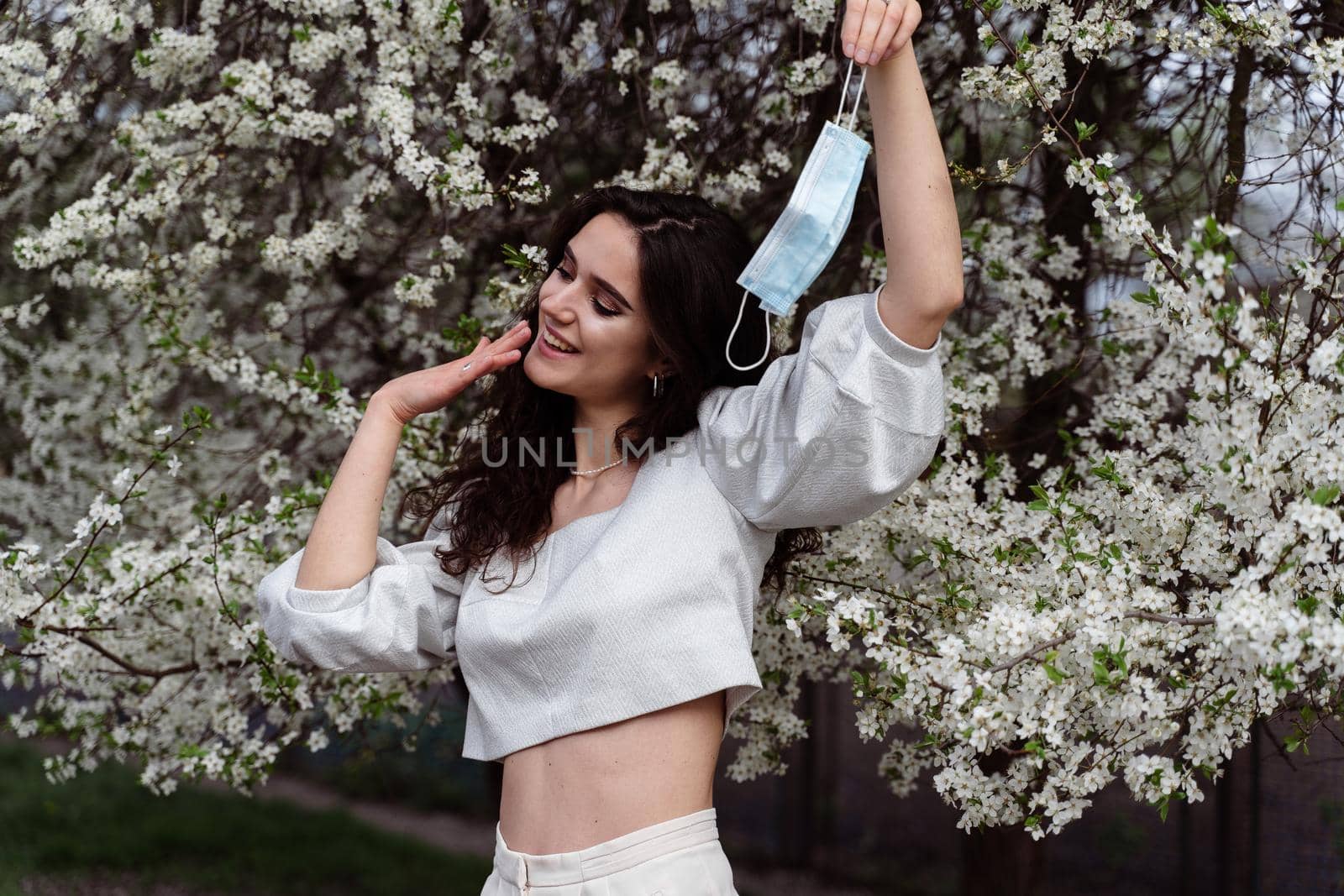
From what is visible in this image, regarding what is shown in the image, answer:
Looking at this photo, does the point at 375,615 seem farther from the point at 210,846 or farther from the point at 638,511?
the point at 210,846

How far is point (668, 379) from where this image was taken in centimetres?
183

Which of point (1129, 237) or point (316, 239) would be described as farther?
point (316, 239)

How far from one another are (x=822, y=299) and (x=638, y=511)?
114cm

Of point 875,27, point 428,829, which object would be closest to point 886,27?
point 875,27

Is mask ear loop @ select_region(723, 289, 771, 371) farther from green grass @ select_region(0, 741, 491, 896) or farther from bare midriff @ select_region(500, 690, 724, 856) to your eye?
green grass @ select_region(0, 741, 491, 896)

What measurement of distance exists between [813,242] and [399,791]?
581cm

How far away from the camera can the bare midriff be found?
1.57m

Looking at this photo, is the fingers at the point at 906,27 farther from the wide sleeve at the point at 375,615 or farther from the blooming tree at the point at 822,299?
the wide sleeve at the point at 375,615

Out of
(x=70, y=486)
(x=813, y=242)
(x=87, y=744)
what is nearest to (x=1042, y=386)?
(x=813, y=242)

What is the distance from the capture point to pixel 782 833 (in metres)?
5.12

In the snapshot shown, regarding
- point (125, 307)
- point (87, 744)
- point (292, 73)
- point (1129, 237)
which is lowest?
point (87, 744)

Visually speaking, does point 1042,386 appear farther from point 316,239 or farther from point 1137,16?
point 316,239

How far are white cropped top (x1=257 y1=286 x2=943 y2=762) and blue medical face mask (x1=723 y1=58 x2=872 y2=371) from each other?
86mm

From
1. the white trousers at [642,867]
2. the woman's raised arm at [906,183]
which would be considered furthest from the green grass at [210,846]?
the woman's raised arm at [906,183]
